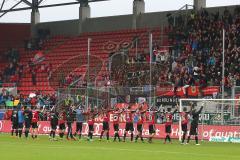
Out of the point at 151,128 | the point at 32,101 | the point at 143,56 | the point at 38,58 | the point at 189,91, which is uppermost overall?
the point at 38,58

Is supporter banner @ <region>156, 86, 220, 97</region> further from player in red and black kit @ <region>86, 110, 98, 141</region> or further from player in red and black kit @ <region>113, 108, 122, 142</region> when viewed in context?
player in red and black kit @ <region>86, 110, 98, 141</region>

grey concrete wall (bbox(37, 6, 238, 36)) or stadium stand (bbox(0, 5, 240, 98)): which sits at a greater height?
grey concrete wall (bbox(37, 6, 238, 36))

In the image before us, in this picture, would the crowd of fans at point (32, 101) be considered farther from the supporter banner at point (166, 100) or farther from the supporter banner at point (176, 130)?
the supporter banner at point (166, 100)

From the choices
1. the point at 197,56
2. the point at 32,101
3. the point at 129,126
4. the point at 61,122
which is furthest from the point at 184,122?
the point at 32,101

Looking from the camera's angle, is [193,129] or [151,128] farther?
[151,128]

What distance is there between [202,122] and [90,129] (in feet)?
19.0

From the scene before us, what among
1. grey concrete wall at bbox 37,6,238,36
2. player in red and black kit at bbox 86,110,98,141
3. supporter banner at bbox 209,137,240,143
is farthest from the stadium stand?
supporter banner at bbox 209,137,240,143

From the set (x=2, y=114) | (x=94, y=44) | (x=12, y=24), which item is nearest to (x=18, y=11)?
(x=12, y=24)

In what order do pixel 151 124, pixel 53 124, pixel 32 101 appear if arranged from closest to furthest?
pixel 151 124 < pixel 53 124 < pixel 32 101

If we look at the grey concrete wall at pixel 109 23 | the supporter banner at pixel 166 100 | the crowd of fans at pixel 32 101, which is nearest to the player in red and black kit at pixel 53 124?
the supporter banner at pixel 166 100

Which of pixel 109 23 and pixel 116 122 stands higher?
pixel 109 23

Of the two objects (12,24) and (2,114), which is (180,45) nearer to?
(2,114)

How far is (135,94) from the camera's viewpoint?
37719 mm

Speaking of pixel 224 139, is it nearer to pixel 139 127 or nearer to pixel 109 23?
pixel 139 127
